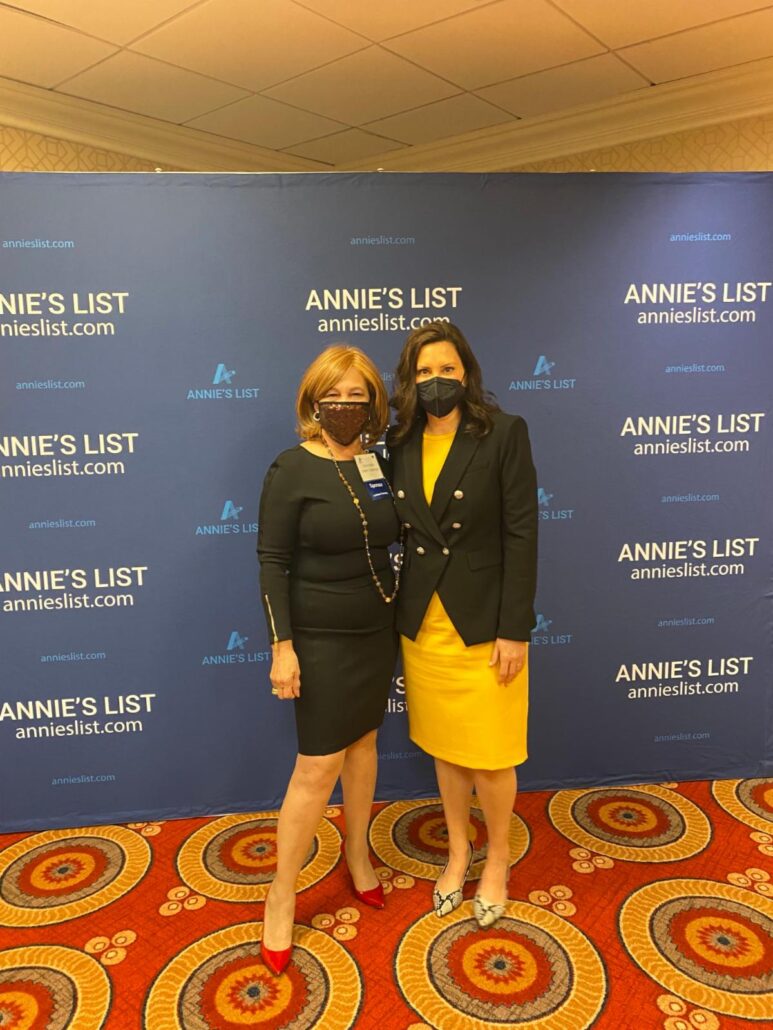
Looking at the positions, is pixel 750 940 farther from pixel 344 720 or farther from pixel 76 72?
pixel 76 72

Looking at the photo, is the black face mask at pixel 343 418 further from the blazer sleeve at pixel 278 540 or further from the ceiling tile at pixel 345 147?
the ceiling tile at pixel 345 147

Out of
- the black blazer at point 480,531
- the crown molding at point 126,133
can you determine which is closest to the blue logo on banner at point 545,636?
the black blazer at point 480,531

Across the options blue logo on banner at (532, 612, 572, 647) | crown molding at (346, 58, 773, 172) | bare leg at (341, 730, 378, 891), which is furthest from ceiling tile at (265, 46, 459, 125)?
bare leg at (341, 730, 378, 891)

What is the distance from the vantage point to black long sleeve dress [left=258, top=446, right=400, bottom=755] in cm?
183

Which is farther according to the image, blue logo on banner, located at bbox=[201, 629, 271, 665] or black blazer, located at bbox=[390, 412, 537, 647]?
blue logo on banner, located at bbox=[201, 629, 271, 665]

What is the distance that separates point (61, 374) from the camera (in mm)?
2350

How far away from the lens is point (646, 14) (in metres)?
2.65

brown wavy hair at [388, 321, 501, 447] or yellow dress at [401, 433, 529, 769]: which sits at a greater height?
brown wavy hair at [388, 321, 501, 447]

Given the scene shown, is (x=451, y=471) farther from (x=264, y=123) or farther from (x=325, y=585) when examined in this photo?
(x=264, y=123)

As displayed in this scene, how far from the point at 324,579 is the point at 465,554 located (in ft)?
1.27

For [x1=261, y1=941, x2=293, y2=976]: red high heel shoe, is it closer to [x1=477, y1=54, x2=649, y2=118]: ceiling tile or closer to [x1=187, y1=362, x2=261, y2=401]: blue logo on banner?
[x1=187, y1=362, x2=261, y2=401]: blue logo on banner

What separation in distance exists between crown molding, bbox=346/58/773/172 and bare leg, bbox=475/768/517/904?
3.19 meters

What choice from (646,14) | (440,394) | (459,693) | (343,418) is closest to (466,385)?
(440,394)

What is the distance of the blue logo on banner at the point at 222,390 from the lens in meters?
2.40
